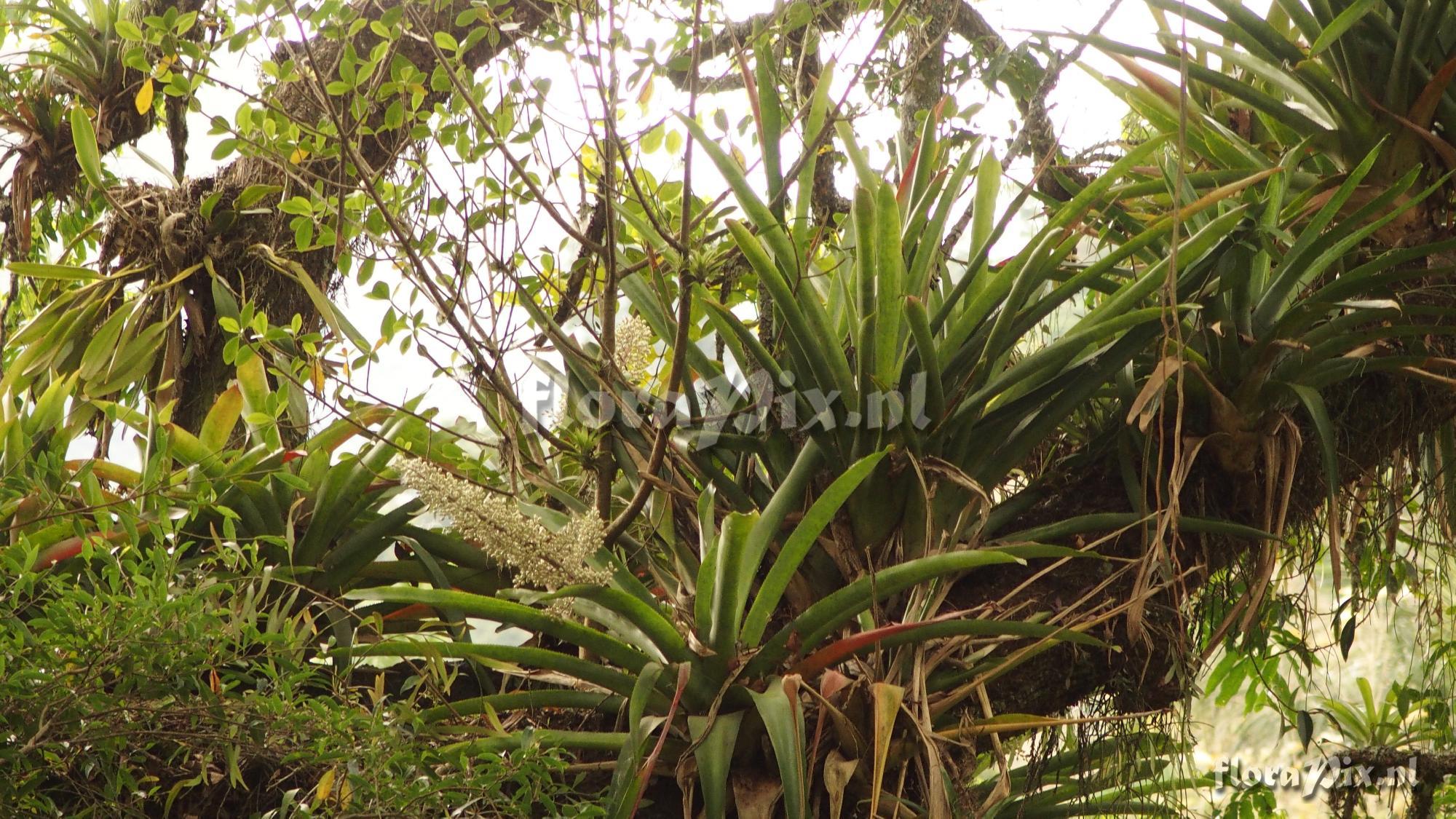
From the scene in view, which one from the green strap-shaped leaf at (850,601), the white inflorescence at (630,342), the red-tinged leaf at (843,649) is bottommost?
the red-tinged leaf at (843,649)

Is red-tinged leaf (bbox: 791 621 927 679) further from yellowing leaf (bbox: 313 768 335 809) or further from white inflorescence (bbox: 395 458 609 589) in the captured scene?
yellowing leaf (bbox: 313 768 335 809)

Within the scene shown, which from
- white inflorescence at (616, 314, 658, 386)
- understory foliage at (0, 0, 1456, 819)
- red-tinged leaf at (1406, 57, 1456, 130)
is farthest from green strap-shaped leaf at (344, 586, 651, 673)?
red-tinged leaf at (1406, 57, 1456, 130)

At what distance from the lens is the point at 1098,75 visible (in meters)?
1.70

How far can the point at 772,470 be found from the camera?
55.6 inches

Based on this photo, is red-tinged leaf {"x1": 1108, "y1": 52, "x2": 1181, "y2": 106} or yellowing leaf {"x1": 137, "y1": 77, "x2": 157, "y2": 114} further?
yellowing leaf {"x1": 137, "y1": 77, "x2": 157, "y2": 114}

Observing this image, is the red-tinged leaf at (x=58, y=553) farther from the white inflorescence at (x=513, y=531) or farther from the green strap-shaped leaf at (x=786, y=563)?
the green strap-shaped leaf at (x=786, y=563)

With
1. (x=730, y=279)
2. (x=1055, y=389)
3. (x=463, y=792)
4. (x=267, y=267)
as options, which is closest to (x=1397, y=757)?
(x=1055, y=389)

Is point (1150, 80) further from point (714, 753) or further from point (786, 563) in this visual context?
point (714, 753)

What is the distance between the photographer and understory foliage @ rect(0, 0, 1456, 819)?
1051 millimetres

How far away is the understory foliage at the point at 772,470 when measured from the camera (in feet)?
3.45

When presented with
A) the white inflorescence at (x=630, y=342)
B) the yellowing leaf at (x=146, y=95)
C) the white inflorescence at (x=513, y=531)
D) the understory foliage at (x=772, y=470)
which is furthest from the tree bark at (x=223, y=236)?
the white inflorescence at (x=513, y=531)

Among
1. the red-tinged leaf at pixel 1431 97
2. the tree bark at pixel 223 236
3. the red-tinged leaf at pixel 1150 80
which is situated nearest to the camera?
the red-tinged leaf at pixel 1431 97

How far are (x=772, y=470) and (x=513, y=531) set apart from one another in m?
Result: 0.45

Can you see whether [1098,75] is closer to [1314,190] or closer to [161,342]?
[1314,190]
